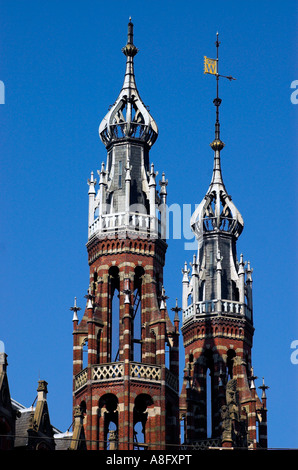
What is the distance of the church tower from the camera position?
9581cm

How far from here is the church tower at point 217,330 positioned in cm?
9581

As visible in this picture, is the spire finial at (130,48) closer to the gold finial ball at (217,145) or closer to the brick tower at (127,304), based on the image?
the brick tower at (127,304)

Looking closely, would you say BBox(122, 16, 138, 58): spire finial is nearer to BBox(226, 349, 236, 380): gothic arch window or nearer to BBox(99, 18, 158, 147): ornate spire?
BBox(99, 18, 158, 147): ornate spire

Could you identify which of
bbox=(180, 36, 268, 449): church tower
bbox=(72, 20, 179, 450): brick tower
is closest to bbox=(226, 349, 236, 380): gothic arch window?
bbox=(180, 36, 268, 449): church tower

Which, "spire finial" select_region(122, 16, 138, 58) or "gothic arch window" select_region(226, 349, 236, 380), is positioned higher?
"spire finial" select_region(122, 16, 138, 58)

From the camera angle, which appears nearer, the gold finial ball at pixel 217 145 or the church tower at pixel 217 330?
the church tower at pixel 217 330

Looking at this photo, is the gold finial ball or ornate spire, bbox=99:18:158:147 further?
the gold finial ball

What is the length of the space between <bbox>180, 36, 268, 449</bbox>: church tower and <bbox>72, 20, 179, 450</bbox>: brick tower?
10.6 metres

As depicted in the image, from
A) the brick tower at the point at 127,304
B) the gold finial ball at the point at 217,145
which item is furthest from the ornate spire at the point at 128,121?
the gold finial ball at the point at 217,145

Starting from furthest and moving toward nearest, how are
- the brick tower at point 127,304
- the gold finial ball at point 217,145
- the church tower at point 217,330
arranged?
the gold finial ball at point 217,145 → the church tower at point 217,330 → the brick tower at point 127,304

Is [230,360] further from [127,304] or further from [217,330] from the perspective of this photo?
[127,304]

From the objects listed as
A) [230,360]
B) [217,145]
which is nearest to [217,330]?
[230,360]

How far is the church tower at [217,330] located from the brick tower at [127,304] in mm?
10577
